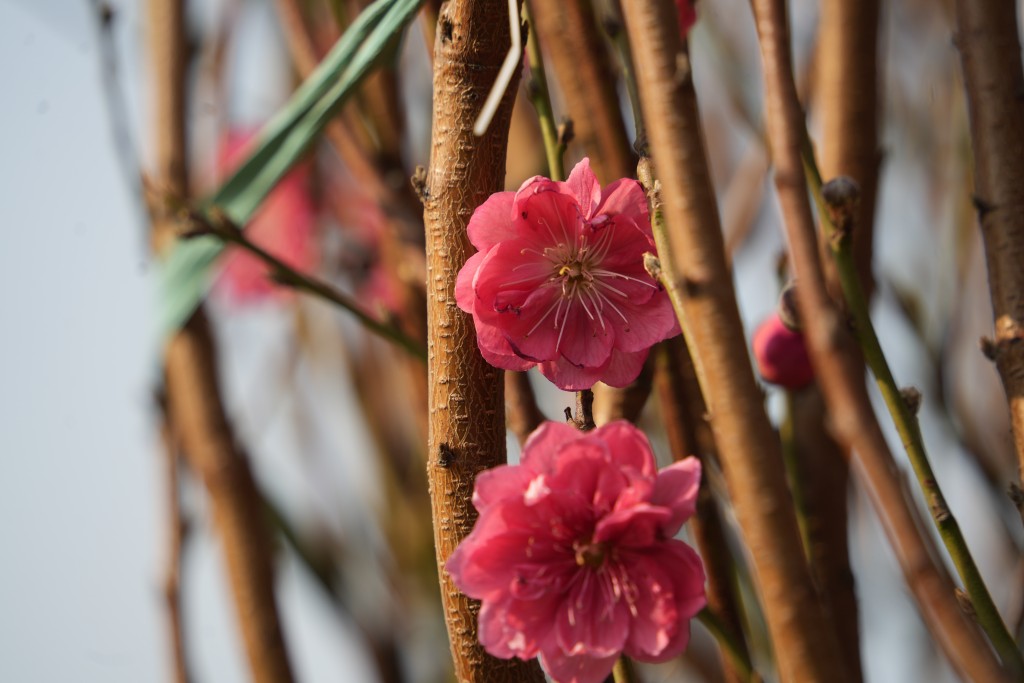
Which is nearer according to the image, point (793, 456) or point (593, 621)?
point (593, 621)

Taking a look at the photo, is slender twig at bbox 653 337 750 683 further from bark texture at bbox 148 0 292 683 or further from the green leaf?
bark texture at bbox 148 0 292 683

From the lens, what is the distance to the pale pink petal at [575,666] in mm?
410

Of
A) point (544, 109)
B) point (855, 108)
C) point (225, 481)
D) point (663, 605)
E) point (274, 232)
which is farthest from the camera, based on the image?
point (274, 232)

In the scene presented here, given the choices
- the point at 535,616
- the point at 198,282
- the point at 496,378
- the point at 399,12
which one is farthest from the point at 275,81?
the point at 535,616

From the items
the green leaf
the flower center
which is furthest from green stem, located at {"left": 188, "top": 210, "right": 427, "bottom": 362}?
the flower center

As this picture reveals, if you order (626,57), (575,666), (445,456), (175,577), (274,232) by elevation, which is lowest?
(575,666)

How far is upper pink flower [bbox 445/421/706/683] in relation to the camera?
0.41 m

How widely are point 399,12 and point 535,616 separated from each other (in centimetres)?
33

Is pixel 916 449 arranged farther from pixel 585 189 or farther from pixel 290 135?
pixel 290 135

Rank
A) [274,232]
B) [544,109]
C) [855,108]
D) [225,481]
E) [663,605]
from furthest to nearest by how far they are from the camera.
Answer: [274,232]
[225,481]
[855,108]
[544,109]
[663,605]

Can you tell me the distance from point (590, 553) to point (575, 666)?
0.16 feet

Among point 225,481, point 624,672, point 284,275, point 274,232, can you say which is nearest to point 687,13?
point 284,275

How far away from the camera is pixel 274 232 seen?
1.50 m

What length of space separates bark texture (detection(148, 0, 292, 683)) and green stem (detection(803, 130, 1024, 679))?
671mm
